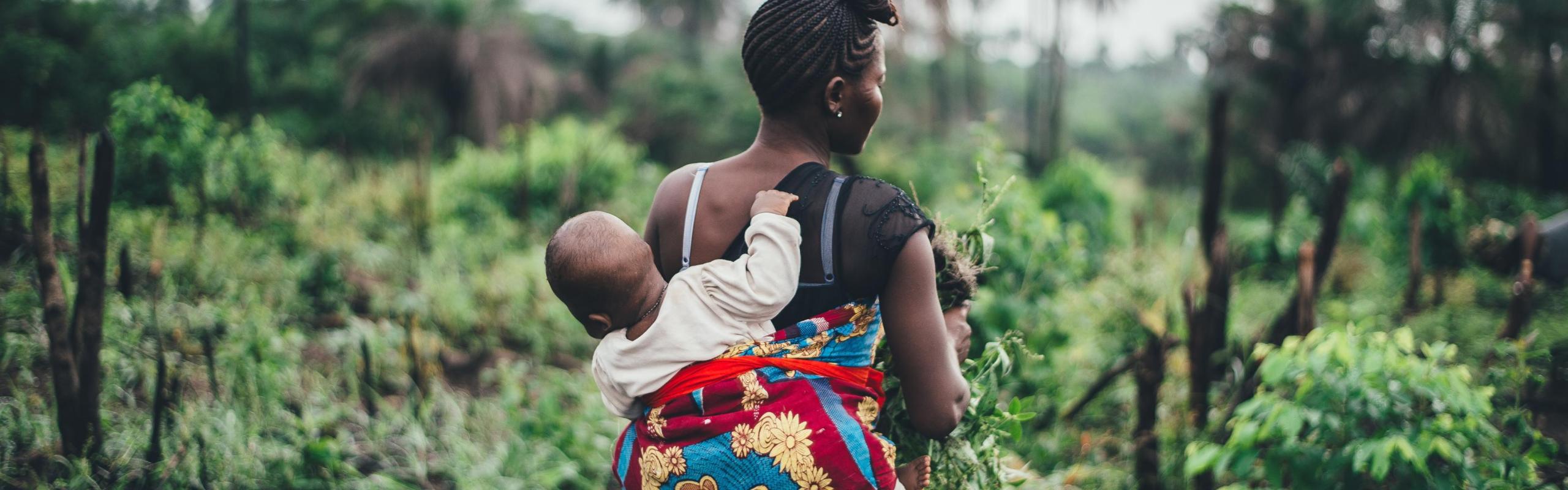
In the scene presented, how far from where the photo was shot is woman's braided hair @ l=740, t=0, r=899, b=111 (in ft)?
4.57

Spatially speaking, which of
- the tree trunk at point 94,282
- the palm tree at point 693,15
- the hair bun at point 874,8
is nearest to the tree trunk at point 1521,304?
the hair bun at point 874,8

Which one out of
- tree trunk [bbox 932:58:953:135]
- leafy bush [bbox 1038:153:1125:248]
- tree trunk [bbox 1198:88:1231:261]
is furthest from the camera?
tree trunk [bbox 932:58:953:135]

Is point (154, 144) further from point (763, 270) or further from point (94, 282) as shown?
point (763, 270)

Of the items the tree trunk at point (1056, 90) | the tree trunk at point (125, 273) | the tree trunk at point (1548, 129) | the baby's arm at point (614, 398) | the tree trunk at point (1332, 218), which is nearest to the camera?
the baby's arm at point (614, 398)

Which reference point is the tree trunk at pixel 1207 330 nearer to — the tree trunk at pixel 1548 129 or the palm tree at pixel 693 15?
the tree trunk at pixel 1548 129

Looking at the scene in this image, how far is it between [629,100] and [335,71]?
620 cm

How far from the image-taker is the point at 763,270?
4.41ft

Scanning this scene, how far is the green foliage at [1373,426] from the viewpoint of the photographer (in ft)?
7.35

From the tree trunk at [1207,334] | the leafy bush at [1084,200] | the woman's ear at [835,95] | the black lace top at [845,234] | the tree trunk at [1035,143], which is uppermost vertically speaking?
the woman's ear at [835,95]

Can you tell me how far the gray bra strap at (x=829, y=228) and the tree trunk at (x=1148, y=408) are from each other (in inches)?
80.3

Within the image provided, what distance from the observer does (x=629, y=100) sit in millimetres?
19359

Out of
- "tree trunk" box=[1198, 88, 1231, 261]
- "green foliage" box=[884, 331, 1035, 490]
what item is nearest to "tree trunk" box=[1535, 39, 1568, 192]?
"tree trunk" box=[1198, 88, 1231, 261]

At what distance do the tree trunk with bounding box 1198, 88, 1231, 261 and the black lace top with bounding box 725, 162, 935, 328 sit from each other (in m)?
3.43

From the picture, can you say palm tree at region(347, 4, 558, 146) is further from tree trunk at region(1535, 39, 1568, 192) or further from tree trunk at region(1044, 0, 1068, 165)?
tree trunk at region(1535, 39, 1568, 192)
